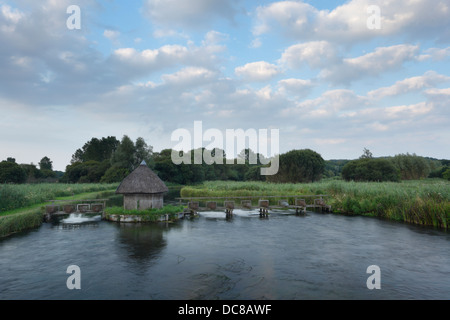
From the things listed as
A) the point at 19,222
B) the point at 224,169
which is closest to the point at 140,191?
the point at 19,222

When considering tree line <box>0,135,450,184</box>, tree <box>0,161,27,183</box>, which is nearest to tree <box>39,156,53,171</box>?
tree line <box>0,135,450,184</box>

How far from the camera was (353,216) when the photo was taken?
25484 millimetres

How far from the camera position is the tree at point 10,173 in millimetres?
51812

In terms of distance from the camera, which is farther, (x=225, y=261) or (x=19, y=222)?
(x=19, y=222)

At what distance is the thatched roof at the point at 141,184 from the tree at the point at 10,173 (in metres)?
43.7

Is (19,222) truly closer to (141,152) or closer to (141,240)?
(141,240)

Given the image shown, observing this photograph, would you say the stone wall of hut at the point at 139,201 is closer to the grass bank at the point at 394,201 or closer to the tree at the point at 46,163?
the grass bank at the point at 394,201

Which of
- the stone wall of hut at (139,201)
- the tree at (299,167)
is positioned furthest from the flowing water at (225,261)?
the tree at (299,167)

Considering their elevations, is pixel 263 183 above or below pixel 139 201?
above

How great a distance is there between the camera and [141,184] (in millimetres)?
21609

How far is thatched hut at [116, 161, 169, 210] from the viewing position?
2136 centimetres

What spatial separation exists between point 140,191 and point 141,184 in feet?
2.20

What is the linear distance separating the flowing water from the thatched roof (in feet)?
8.51

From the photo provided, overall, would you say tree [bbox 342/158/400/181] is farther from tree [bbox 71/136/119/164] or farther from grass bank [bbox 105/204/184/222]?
tree [bbox 71/136/119/164]
